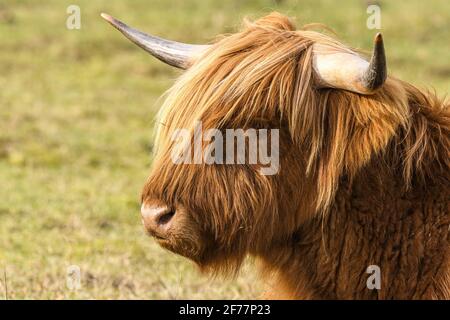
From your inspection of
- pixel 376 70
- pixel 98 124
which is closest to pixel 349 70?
pixel 376 70

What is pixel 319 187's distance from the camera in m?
4.01

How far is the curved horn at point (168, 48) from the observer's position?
459 centimetres

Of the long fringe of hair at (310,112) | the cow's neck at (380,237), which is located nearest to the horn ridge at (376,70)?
the long fringe of hair at (310,112)

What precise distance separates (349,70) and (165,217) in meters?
0.93

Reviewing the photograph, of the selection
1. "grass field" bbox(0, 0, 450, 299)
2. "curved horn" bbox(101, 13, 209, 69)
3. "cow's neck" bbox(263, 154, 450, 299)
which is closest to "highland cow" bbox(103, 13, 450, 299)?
"cow's neck" bbox(263, 154, 450, 299)

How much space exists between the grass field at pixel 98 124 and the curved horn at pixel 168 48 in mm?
407

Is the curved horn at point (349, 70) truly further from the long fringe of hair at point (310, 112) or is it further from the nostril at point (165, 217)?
the nostril at point (165, 217)

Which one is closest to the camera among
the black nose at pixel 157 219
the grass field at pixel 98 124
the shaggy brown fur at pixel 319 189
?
the black nose at pixel 157 219

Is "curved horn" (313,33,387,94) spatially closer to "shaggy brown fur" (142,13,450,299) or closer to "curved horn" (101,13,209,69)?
"shaggy brown fur" (142,13,450,299)

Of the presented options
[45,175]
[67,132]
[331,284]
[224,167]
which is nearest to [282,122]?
[224,167]

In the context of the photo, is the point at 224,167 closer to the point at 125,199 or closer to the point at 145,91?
the point at 125,199

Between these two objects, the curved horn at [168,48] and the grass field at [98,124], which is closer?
the curved horn at [168,48]
